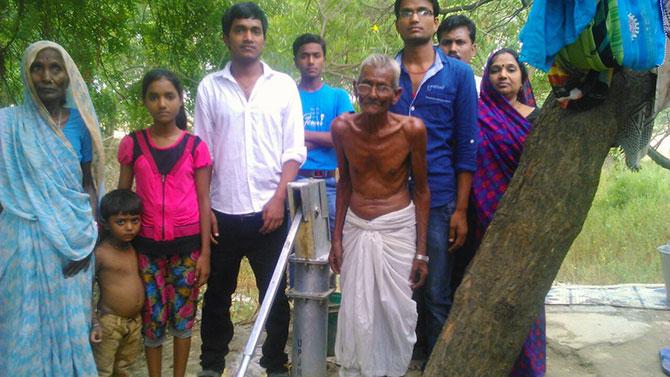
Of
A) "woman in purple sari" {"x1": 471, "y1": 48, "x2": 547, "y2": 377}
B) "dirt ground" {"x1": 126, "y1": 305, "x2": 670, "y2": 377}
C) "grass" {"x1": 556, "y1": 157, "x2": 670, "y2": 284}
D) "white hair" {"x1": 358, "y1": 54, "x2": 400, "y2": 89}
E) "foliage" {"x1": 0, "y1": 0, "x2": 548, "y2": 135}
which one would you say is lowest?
"dirt ground" {"x1": 126, "y1": 305, "x2": 670, "y2": 377}

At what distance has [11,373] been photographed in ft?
8.07

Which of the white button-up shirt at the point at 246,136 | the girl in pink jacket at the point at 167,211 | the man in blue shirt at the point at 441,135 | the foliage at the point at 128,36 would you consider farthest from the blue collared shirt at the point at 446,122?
the foliage at the point at 128,36

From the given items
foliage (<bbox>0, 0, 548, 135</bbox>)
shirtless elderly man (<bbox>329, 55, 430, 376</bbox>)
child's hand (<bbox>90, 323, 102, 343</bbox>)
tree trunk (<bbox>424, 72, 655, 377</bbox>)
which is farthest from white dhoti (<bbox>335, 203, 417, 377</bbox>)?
foliage (<bbox>0, 0, 548, 135</bbox>)

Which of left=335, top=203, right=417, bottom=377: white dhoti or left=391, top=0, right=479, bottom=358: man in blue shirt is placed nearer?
left=335, top=203, right=417, bottom=377: white dhoti

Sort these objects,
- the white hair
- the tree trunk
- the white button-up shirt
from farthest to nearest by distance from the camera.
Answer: the white button-up shirt < the white hair < the tree trunk

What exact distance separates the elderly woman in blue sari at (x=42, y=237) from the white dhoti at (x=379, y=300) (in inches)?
45.1

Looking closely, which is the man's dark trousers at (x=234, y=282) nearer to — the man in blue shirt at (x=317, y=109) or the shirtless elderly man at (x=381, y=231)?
the shirtless elderly man at (x=381, y=231)

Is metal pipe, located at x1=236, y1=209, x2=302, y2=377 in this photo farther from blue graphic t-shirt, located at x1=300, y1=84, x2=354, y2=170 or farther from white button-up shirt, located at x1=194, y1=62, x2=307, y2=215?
blue graphic t-shirt, located at x1=300, y1=84, x2=354, y2=170

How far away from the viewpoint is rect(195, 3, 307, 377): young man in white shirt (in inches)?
114

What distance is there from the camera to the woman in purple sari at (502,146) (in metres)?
2.97

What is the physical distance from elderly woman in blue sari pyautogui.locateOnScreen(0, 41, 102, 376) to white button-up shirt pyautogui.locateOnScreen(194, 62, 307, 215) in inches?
24.7

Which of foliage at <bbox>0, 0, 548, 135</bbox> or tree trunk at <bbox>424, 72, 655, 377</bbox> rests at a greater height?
foliage at <bbox>0, 0, 548, 135</bbox>

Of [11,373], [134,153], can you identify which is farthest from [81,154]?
[11,373]

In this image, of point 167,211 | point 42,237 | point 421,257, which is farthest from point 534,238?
point 42,237
